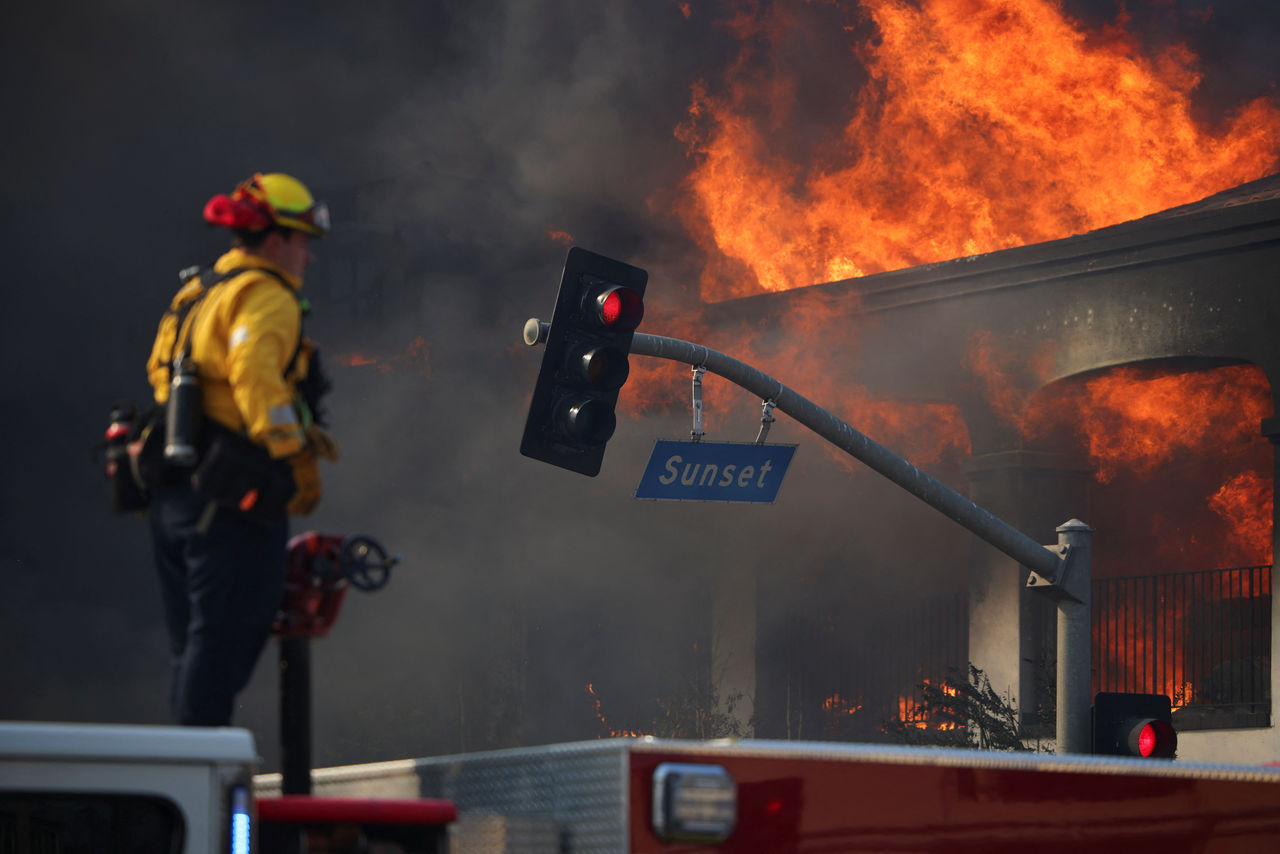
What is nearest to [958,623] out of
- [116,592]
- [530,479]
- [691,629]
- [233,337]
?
[691,629]

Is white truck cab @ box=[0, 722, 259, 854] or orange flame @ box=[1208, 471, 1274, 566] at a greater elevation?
orange flame @ box=[1208, 471, 1274, 566]

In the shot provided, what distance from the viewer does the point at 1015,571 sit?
16.5m

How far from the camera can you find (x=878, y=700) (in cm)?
1822

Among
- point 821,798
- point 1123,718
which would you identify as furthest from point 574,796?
point 1123,718

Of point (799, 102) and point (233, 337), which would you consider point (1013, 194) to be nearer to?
point (799, 102)

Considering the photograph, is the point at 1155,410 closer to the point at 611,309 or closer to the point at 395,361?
the point at 611,309

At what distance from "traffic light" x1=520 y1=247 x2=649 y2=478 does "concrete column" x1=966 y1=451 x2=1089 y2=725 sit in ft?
28.5

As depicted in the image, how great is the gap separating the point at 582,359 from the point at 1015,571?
909 centimetres

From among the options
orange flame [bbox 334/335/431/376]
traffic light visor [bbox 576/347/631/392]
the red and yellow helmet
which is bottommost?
the red and yellow helmet

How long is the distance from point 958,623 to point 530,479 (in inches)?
268

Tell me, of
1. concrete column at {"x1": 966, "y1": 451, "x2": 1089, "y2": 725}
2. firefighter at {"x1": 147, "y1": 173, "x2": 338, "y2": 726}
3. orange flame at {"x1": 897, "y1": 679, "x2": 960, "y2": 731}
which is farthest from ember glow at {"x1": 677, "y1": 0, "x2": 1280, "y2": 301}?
firefighter at {"x1": 147, "y1": 173, "x2": 338, "y2": 726}

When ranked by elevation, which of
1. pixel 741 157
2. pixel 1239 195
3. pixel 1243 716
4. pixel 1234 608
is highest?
pixel 741 157

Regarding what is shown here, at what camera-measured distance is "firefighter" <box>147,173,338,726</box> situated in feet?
11.9

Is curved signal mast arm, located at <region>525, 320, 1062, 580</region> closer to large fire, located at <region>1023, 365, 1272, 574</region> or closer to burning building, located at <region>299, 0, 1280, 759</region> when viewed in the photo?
burning building, located at <region>299, 0, 1280, 759</region>
